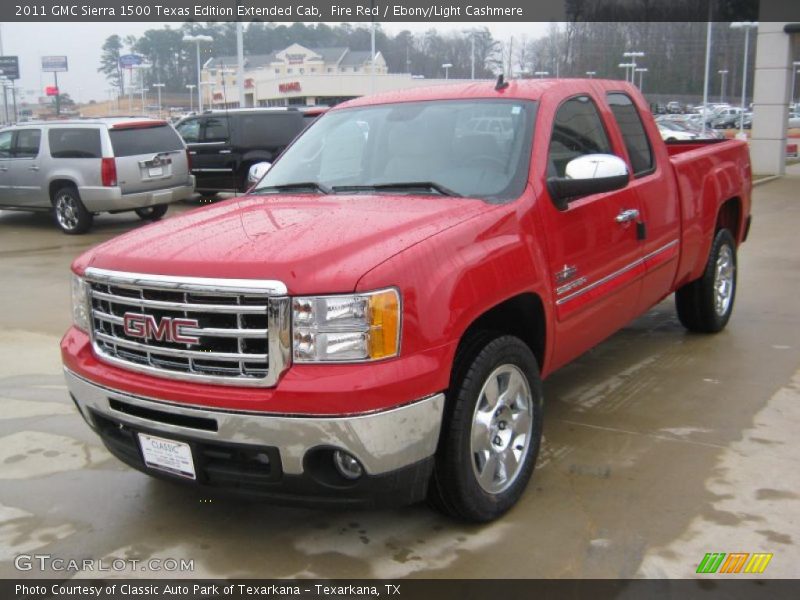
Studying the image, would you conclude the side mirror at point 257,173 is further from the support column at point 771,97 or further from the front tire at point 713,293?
the support column at point 771,97

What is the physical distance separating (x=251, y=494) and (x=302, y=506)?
0.20 metres

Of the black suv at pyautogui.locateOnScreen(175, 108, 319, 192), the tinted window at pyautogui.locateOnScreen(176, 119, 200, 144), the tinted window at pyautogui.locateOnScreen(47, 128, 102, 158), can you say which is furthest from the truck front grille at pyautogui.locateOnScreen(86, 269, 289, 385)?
the tinted window at pyautogui.locateOnScreen(176, 119, 200, 144)

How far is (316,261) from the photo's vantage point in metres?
2.95

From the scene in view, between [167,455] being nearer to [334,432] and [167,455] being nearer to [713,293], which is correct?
[334,432]

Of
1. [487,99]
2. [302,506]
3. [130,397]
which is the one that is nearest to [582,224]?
[487,99]

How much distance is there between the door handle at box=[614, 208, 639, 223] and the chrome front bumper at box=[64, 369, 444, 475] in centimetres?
192

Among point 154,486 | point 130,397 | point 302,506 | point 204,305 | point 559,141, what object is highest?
point 559,141

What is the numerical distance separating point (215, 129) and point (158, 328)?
1500cm

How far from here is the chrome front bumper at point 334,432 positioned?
2.85 meters

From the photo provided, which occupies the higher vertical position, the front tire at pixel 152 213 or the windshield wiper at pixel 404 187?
the windshield wiper at pixel 404 187

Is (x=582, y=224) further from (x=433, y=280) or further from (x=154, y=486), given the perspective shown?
(x=154, y=486)

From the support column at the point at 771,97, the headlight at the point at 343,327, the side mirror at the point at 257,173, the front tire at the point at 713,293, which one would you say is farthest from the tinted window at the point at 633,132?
the support column at the point at 771,97

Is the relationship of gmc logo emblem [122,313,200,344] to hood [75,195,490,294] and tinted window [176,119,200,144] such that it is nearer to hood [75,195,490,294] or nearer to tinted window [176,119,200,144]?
hood [75,195,490,294]

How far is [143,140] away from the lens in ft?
43.7
